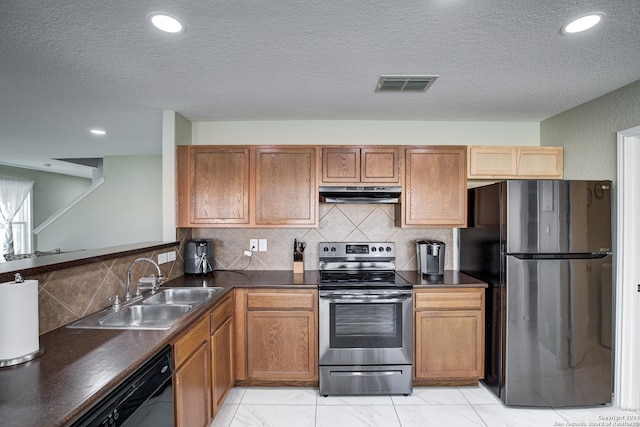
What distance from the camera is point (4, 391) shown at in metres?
1.04

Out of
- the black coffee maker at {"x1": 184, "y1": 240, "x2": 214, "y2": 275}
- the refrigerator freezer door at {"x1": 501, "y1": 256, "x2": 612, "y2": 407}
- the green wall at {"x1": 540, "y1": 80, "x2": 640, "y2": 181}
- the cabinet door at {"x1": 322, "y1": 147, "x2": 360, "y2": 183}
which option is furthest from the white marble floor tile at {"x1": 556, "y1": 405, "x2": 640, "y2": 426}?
the black coffee maker at {"x1": 184, "y1": 240, "x2": 214, "y2": 275}

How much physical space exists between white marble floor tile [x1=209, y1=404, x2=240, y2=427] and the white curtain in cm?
653

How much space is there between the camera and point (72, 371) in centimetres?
117

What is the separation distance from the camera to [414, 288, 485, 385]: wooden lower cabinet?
2582 mm

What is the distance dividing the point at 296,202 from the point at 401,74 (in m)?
1.38

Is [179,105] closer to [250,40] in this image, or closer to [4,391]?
[250,40]

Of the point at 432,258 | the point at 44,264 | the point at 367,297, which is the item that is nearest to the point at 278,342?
the point at 367,297

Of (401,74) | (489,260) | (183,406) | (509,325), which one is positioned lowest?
(183,406)

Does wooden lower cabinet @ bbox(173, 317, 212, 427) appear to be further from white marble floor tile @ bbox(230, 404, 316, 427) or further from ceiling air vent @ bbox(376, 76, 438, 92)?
ceiling air vent @ bbox(376, 76, 438, 92)

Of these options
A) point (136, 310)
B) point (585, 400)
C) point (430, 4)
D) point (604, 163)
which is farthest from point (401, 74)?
point (585, 400)

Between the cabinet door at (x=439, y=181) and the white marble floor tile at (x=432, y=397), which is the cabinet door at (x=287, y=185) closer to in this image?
the cabinet door at (x=439, y=181)

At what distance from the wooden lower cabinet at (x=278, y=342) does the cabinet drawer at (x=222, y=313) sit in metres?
0.13

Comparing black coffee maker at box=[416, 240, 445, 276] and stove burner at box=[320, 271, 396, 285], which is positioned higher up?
black coffee maker at box=[416, 240, 445, 276]

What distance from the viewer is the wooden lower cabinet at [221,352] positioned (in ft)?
6.81
